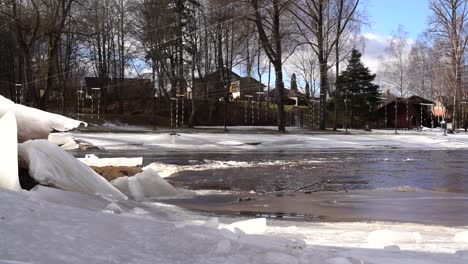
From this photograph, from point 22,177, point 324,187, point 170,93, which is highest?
point 170,93

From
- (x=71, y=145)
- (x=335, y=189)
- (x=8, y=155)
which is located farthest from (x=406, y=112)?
(x=8, y=155)

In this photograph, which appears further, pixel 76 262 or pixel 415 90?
pixel 415 90

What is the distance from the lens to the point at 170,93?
55.9 meters

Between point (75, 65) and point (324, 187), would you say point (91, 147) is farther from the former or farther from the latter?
point (75, 65)

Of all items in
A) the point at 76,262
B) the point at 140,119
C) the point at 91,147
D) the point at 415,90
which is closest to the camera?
the point at 76,262

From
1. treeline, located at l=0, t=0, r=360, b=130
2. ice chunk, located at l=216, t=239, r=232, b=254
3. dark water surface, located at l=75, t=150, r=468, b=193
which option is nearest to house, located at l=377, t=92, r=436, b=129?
treeline, located at l=0, t=0, r=360, b=130

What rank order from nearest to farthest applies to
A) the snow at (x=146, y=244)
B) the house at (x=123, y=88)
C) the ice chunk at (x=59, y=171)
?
the snow at (x=146, y=244)
the ice chunk at (x=59, y=171)
the house at (x=123, y=88)

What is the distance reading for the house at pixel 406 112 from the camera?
78531 millimetres

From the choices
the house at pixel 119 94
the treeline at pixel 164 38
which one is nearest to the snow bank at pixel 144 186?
the treeline at pixel 164 38

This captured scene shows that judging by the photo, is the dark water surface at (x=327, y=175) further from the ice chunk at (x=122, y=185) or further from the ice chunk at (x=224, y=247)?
the ice chunk at (x=224, y=247)

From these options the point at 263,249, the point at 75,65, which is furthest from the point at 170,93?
the point at 263,249

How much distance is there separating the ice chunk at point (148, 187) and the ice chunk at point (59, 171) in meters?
1.06

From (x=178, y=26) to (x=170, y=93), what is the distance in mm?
7584

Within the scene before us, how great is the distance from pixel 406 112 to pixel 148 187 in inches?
2993
